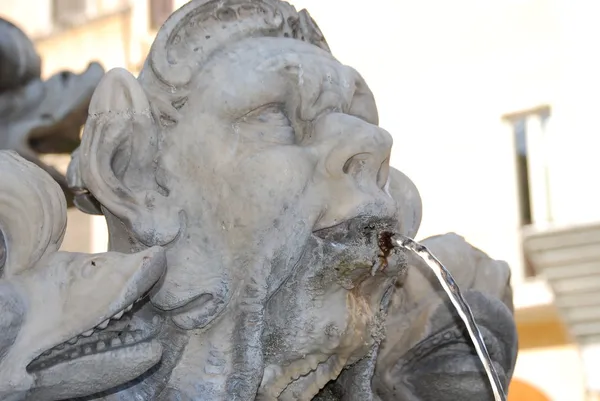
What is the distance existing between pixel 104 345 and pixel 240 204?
0.24m

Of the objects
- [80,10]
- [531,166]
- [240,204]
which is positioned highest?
[80,10]

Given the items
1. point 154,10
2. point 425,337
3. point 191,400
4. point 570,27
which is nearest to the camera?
point 191,400

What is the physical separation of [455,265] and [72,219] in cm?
535

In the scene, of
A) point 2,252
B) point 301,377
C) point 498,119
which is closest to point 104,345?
point 2,252

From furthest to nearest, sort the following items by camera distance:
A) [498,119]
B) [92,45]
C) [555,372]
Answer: [92,45], [498,119], [555,372]

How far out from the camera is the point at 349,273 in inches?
56.4

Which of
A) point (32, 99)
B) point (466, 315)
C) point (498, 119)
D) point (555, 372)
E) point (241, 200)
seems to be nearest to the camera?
point (241, 200)

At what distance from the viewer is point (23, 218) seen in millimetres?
1283

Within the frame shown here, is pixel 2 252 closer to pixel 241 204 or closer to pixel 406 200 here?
pixel 241 204

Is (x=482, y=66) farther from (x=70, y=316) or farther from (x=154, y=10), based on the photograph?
(x=70, y=316)

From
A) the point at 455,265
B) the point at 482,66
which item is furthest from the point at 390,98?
the point at 455,265

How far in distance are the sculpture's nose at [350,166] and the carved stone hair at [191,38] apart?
0.58 feet

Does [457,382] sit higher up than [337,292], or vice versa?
[337,292]

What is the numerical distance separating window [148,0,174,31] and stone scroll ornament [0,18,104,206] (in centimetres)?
636
